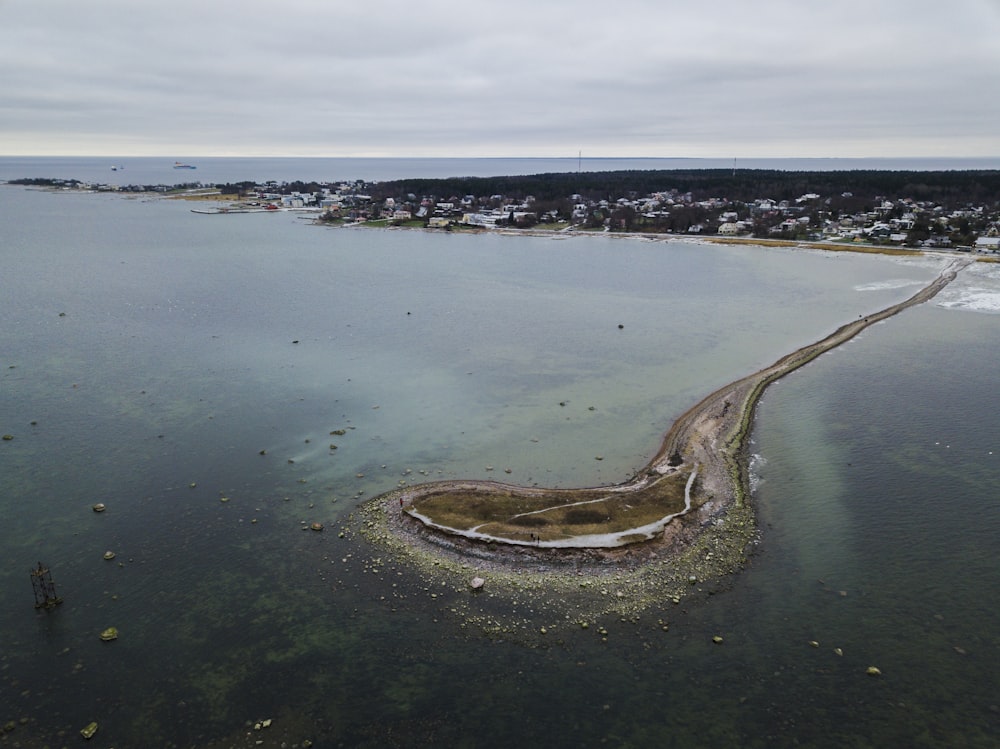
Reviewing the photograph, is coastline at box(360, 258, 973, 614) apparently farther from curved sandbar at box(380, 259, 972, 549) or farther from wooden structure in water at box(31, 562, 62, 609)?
wooden structure in water at box(31, 562, 62, 609)

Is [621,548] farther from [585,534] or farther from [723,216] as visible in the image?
[723,216]

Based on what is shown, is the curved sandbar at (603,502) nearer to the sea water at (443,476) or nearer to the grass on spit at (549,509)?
the grass on spit at (549,509)

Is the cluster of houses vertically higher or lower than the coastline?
higher

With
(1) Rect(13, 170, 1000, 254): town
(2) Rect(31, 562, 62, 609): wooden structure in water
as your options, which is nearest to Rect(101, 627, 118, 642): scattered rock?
(2) Rect(31, 562, 62, 609): wooden structure in water

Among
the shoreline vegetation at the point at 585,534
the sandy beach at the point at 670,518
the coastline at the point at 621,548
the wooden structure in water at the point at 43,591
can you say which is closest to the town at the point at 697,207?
the sandy beach at the point at 670,518

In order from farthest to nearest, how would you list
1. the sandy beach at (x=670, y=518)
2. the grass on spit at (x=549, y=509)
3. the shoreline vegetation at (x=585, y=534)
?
the grass on spit at (x=549, y=509) < the sandy beach at (x=670, y=518) < the shoreline vegetation at (x=585, y=534)

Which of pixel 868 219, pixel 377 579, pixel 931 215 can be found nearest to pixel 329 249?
pixel 377 579

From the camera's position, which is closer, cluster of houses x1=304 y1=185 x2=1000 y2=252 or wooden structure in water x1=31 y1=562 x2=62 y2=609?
wooden structure in water x1=31 y1=562 x2=62 y2=609
